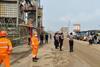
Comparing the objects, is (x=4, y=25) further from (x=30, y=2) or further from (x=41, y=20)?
(x=41, y=20)

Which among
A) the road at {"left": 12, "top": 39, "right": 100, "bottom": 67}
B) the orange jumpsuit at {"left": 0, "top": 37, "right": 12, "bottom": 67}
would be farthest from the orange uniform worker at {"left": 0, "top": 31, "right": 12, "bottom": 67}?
the road at {"left": 12, "top": 39, "right": 100, "bottom": 67}

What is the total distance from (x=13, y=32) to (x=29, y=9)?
4487 cm

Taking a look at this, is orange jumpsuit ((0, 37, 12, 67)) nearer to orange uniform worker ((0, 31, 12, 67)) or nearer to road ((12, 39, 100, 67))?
orange uniform worker ((0, 31, 12, 67))

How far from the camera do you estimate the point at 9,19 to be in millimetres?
69438

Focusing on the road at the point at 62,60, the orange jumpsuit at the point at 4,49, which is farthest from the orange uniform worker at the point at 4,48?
the road at the point at 62,60

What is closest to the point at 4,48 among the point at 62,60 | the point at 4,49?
the point at 4,49

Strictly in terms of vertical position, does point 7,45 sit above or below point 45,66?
above

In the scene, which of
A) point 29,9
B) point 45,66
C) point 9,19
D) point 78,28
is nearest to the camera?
point 45,66

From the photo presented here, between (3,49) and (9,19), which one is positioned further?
(9,19)

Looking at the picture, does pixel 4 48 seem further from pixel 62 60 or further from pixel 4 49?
pixel 62 60

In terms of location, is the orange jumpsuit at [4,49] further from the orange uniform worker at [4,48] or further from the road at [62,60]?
the road at [62,60]

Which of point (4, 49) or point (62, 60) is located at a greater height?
point (4, 49)

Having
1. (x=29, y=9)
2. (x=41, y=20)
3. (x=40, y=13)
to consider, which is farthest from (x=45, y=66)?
(x=41, y=20)

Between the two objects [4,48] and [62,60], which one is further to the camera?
[62,60]
